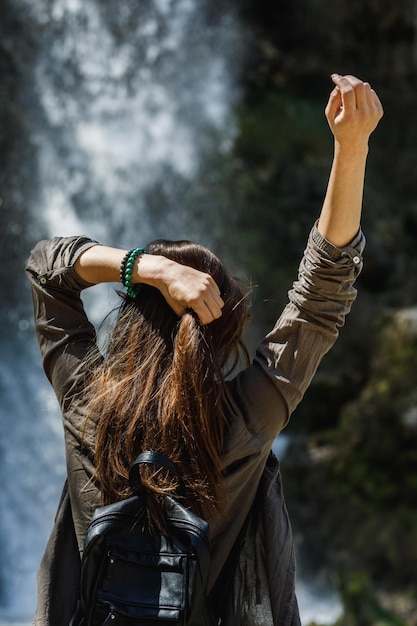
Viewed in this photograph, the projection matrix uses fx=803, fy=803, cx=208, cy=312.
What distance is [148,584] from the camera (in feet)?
3.57

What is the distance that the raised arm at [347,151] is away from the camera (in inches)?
46.5

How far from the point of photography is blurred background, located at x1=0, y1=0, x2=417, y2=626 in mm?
5992

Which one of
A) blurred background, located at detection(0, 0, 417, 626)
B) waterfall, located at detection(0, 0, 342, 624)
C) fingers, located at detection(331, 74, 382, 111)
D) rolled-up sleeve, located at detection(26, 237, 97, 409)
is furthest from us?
waterfall, located at detection(0, 0, 342, 624)

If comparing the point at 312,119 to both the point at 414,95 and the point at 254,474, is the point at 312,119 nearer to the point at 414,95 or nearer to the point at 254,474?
the point at 414,95

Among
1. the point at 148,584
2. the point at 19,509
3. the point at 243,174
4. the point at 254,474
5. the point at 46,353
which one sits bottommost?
the point at 148,584

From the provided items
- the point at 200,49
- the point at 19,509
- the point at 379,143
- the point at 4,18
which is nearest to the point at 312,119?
the point at 379,143

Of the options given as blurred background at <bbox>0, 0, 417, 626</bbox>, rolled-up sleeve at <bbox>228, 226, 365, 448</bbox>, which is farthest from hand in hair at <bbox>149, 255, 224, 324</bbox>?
blurred background at <bbox>0, 0, 417, 626</bbox>

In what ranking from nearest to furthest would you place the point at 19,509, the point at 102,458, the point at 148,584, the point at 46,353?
the point at 148,584
the point at 102,458
the point at 46,353
the point at 19,509

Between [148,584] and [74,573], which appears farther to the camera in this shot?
[74,573]

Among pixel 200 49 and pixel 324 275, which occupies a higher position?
pixel 200 49

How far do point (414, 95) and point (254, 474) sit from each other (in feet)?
27.3

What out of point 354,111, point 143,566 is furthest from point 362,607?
point 354,111

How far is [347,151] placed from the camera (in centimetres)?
119

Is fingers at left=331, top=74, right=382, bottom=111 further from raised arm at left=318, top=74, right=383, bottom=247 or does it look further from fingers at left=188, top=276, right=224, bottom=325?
fingers at left=188, top=276, right=224, bottom=325
